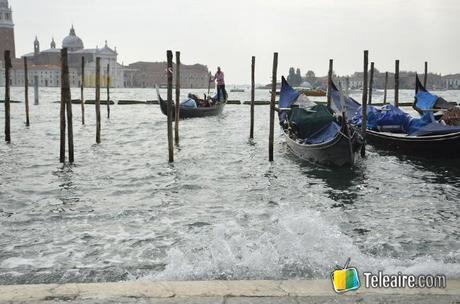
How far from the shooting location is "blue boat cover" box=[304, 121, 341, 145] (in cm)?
894

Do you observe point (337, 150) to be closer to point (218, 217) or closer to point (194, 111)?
point (218, 217)

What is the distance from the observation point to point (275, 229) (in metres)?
4.85

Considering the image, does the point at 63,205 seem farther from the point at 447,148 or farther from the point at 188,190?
the point at 447,148

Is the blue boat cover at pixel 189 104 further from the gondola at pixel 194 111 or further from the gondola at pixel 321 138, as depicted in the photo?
the gondola at pixel 321 138

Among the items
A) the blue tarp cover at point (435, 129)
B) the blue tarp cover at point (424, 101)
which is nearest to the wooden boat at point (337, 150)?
the blue tarp cover at point (435, 129)

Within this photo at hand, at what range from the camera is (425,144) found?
9242mm

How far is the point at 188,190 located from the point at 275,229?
2184mm

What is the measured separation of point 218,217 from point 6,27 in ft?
327

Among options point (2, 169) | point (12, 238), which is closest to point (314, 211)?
point (12, 238)

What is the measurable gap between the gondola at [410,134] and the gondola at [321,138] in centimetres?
129

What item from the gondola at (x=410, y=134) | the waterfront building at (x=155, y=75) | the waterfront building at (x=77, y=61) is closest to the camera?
the gondola at (x=410, y=134)

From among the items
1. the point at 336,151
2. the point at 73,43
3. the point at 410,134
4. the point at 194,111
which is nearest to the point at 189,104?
the point at 194,111

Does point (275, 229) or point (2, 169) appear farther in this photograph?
point (2, 169)

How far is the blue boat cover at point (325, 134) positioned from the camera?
8937 mm
